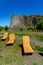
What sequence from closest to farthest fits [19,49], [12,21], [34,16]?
[19,49] → [12,21] → [34,16]

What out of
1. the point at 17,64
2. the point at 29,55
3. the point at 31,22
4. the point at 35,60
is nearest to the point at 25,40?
the point at 29,55

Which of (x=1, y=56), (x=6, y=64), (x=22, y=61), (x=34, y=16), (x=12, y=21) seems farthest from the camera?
(x=34, y=16)

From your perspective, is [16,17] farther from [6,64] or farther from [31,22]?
[6,64]

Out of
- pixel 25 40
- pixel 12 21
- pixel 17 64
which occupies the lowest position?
pixel 17 64

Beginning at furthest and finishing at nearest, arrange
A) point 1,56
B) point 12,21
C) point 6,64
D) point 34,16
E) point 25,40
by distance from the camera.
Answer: point 34,16 < point 12,21 < point 25,40 < point 1,56 < point 6,64

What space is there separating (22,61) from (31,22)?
124 meters

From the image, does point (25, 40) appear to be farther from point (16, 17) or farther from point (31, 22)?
point (31, 22)

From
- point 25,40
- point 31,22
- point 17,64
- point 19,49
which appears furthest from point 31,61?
point 31,22

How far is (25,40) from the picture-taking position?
56.7 ft

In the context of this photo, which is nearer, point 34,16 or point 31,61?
point 31,61

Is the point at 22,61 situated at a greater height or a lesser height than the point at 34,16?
lesser

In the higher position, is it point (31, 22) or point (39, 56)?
point (31, 22)

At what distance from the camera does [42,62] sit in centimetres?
1191

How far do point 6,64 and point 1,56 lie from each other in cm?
196
